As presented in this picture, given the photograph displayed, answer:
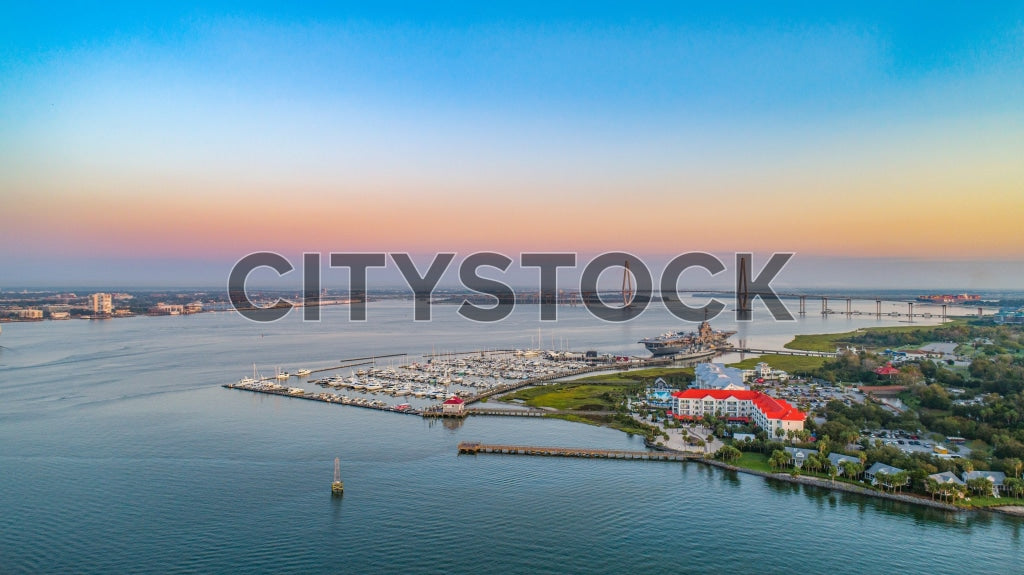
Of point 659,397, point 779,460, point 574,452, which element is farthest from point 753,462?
point 659,397

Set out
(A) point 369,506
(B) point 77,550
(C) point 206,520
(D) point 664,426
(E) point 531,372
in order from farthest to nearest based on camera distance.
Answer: (E) point 531,372, (D) point 664,426, (A) point 369,506, (C) point 206,520, (B) point 77,550

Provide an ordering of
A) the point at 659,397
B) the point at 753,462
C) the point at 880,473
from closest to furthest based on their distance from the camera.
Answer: the point at 880,473 < the point at 753,462 < the point at 659,397

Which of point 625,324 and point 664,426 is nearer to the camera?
point 664,426

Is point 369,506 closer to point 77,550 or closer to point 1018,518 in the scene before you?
point 77,550

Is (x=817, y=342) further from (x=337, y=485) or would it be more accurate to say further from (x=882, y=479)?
(x=337, y=485)

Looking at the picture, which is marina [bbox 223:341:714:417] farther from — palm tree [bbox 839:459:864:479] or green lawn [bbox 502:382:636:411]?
palm tree [bbox 839:459:864:479]

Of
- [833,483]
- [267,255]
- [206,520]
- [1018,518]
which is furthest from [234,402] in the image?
[267,255]

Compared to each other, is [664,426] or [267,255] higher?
[267,255]
